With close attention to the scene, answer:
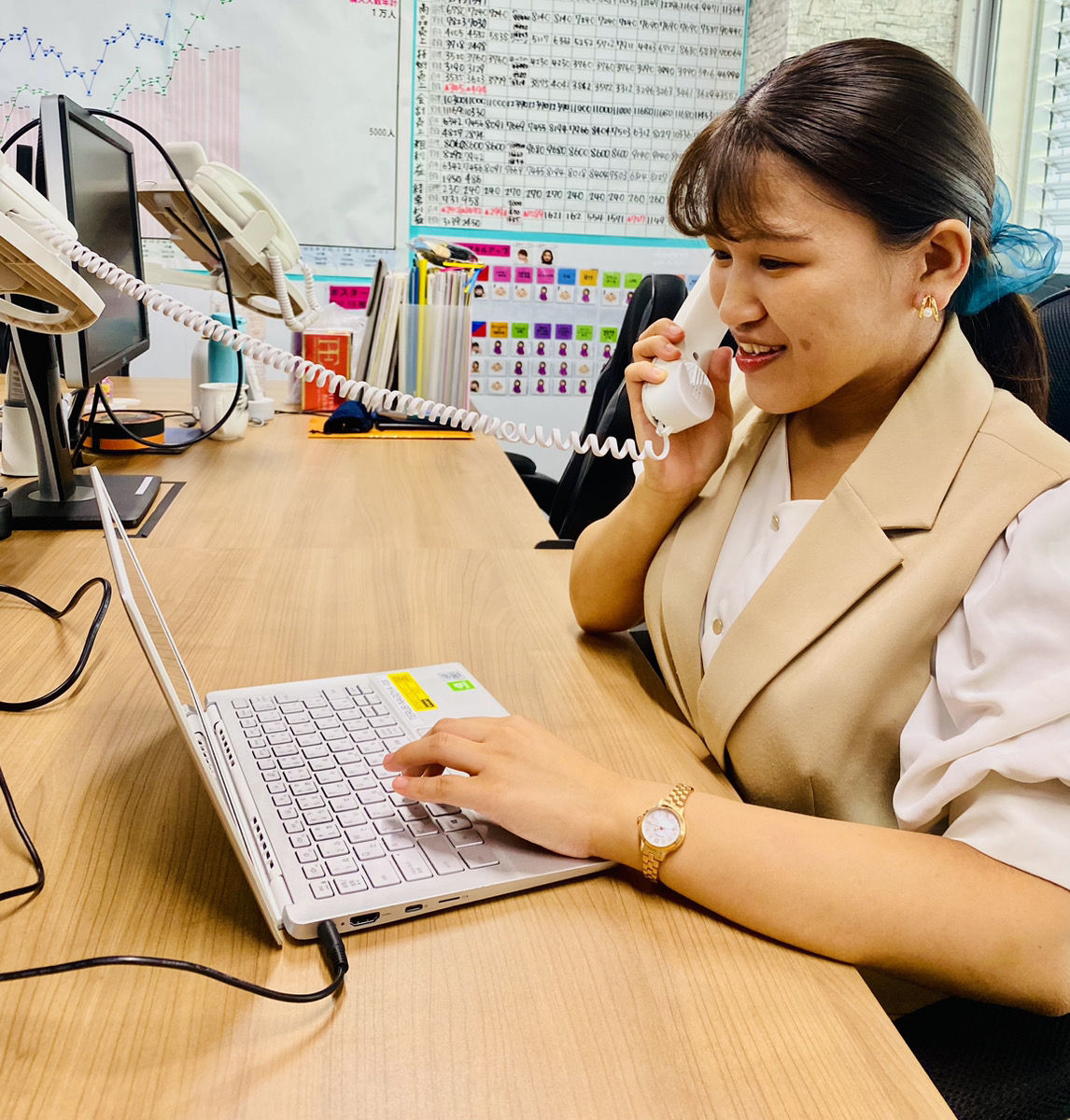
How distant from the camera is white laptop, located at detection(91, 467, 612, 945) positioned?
1.89 feet

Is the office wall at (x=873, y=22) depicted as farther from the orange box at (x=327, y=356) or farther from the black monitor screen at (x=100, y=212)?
the black monitor screen at (x=100, y=212)

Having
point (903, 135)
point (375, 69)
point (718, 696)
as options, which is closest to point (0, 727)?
point (718, 696)

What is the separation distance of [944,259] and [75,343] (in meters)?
1.02

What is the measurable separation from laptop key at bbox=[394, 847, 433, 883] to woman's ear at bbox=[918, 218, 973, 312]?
2.04 ft

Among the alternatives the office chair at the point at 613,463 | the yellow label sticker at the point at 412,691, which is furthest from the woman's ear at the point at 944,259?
the office chair at the point at 613,463

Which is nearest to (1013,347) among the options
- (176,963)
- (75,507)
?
(176,963)

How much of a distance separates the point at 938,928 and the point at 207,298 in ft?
10.8

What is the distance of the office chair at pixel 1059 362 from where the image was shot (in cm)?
101

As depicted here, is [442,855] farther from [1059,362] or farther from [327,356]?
[327,356]

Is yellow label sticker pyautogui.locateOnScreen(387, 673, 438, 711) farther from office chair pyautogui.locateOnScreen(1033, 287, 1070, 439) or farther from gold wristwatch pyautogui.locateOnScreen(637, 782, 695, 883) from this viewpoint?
office chair pyautogui.locateOnScreen(1033, 287, 1070, 439)

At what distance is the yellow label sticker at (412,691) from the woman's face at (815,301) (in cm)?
41

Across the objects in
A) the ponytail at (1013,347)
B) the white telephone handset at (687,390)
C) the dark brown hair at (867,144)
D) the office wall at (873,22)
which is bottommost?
the white telephone handset at (687,390)

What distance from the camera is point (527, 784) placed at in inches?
26.5

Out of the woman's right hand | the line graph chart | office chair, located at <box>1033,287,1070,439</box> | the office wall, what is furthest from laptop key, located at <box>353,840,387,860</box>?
the office wall
